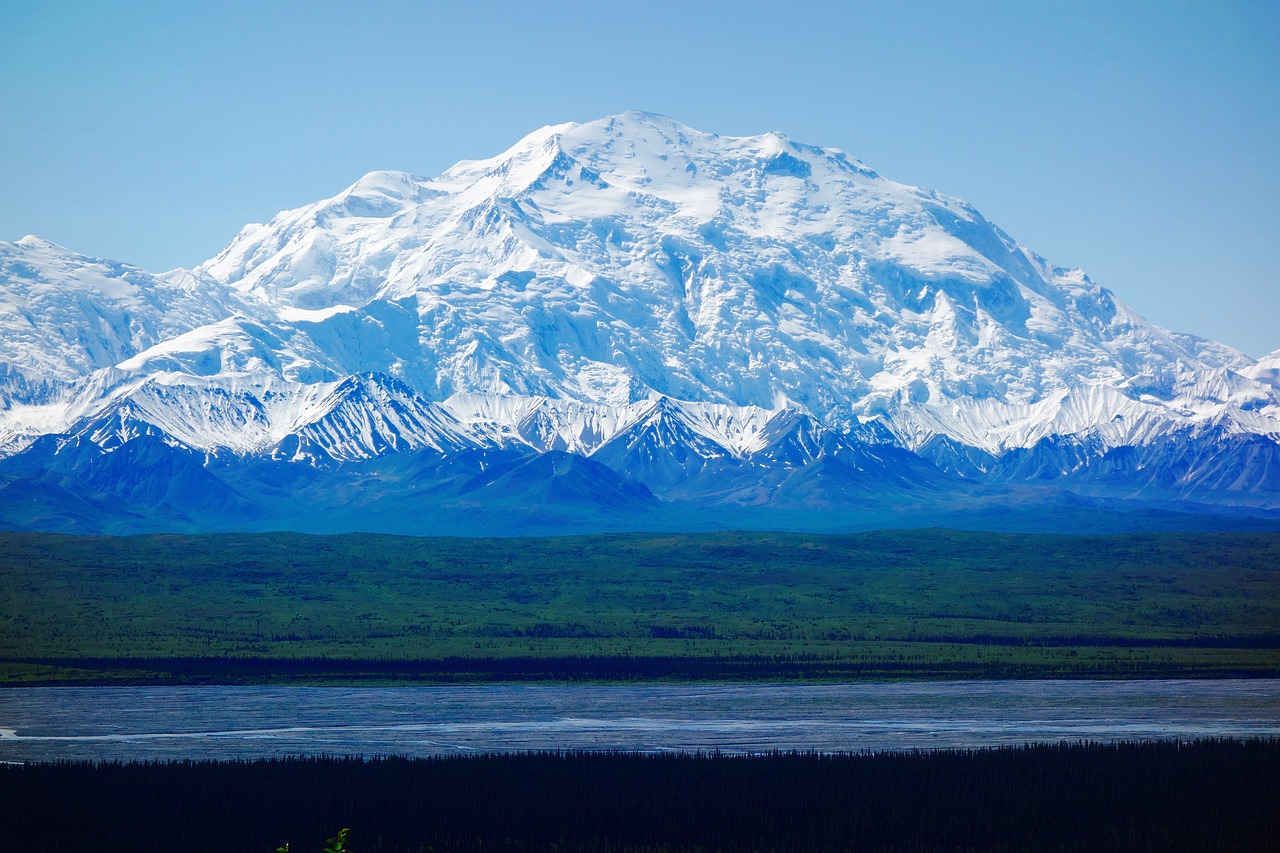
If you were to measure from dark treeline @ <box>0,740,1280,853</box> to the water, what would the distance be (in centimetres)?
973

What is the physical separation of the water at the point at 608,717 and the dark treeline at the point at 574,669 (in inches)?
228

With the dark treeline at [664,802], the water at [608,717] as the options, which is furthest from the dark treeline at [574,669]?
the dark treeline at [664,802]

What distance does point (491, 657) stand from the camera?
170250mm

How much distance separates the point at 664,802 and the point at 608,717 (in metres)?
36.4

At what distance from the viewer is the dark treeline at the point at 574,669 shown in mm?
155500

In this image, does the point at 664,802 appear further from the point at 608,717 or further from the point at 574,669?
the point at 574,669

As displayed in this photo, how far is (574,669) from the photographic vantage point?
161 m

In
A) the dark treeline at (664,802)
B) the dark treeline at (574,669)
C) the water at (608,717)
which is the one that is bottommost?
the dark treeline at (574,669)

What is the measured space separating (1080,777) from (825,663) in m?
71.7

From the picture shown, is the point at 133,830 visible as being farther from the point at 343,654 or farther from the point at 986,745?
the point at 343,654

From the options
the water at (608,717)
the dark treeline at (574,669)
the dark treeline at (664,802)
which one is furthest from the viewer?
the dark treeline at (574,669)

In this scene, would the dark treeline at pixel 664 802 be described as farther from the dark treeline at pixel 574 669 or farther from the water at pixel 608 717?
the dark treeline at pixel 574 669

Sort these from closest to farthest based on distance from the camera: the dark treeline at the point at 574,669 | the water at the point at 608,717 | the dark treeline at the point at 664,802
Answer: the dark treeline at the point at 664,802 < the water at the point at 608,717 < the dark treeline at the point at 574,669

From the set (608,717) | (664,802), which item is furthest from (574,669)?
(664,802)
